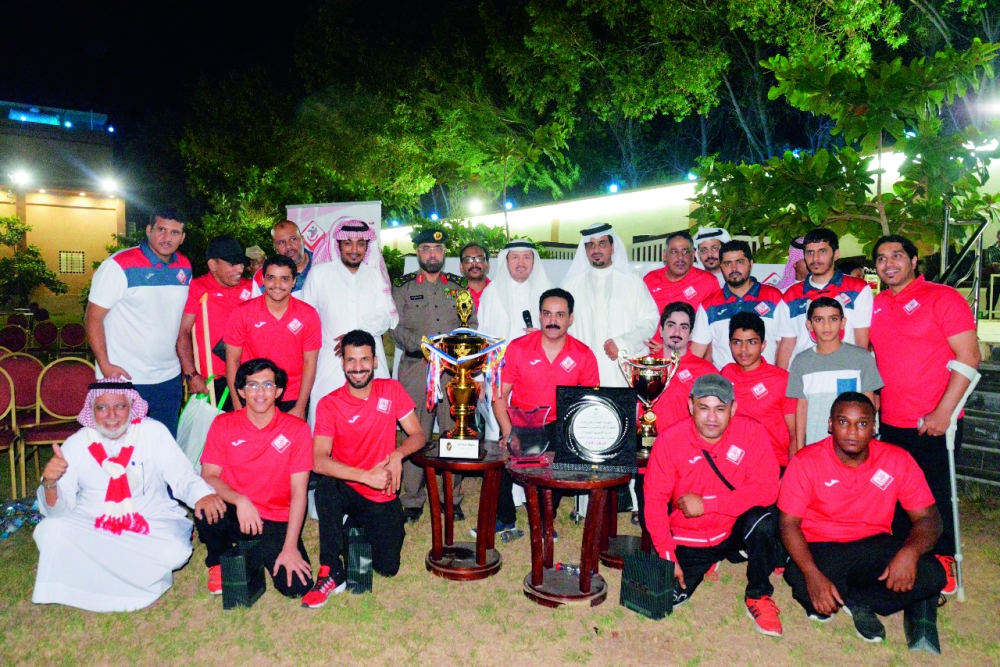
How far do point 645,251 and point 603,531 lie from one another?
8.77 metres

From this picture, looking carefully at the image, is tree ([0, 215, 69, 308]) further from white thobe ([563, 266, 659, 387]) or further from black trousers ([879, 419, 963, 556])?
black trousers ([879, 419, 963, 556])

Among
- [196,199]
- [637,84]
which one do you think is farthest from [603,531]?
[196,199]

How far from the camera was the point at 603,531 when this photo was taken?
4312 mm

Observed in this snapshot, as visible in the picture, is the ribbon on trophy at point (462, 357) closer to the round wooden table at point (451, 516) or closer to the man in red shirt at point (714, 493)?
the round wooden table at point (451, 516)

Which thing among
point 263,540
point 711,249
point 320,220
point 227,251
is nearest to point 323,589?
point 263,540

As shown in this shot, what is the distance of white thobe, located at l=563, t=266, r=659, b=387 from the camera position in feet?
17.0

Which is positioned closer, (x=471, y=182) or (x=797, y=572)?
(x=797, y=572)

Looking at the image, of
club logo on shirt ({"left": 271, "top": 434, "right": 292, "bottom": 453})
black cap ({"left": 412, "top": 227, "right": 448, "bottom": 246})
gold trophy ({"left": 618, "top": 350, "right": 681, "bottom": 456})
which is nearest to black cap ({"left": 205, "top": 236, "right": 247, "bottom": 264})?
black cap ({"left": 412, "top": 227, "right": 448, "bottom": 246})

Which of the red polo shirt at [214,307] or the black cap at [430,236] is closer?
the red polo shirt at [214,307]

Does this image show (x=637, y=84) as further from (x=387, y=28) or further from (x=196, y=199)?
(x=196, y=199)

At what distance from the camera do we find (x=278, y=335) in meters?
4.52

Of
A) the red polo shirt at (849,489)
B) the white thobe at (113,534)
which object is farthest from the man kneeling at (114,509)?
the red polo shirt at (849,489)

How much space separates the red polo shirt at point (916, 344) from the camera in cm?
387

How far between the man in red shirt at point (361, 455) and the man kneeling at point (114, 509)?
1.92ft
